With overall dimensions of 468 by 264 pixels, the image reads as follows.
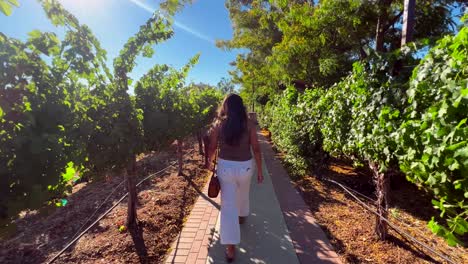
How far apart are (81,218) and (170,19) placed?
4.16m

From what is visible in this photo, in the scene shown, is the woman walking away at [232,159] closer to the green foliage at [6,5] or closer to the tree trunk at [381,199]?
the tree trunk at [381,199]

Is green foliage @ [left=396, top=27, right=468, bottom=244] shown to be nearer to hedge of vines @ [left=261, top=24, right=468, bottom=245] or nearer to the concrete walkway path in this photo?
hedge of vines @ [left=261, top=24, right=468, bottom=245]

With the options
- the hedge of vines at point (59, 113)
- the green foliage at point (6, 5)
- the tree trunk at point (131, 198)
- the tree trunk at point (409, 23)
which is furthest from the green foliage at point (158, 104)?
the tree trunk at point (409, 23)

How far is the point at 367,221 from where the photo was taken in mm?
4246

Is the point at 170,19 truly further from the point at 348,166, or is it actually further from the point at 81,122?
the point at 348,166

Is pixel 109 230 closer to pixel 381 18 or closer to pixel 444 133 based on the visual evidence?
pixel 444 133

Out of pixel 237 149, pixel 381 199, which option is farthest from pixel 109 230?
pixel 381 199

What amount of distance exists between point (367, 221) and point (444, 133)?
3154 mm

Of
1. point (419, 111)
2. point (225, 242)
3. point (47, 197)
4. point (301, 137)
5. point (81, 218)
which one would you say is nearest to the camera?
point (47, 197)

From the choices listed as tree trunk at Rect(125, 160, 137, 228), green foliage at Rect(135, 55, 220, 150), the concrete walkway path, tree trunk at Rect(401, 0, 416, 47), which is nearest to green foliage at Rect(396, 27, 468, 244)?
tree trunk at Rect(401, 0, 416, 47)

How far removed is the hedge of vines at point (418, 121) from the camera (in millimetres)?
1597

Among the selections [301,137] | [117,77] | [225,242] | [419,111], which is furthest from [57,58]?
[301,137]

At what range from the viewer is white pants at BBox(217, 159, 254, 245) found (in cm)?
306

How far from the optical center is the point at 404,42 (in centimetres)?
332
